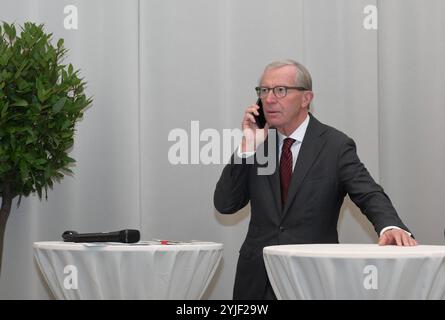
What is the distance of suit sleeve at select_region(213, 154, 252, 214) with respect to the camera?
9.58 feet

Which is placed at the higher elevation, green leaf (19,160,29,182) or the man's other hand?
green leaf (19,160,29,182)

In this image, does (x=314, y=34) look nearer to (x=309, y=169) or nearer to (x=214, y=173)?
(x=214, y=173)

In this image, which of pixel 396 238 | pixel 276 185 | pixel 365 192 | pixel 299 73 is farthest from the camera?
pixel 299 73

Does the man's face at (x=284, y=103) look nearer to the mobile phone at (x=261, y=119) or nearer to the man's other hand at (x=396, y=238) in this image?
the mobile phone at (x=261, y=119)

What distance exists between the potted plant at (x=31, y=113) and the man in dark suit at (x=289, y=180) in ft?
2.47

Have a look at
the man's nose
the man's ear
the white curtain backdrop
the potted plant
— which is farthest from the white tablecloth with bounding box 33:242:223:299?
the white curtain backdrop

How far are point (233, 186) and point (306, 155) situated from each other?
1.10ft

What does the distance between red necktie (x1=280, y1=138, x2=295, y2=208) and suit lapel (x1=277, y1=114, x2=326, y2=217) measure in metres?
0.05

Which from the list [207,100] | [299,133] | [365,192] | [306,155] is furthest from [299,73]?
[207,100]

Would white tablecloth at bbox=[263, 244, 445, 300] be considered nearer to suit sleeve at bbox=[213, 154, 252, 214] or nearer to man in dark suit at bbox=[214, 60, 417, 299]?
man in dark suit at bbox=[214, 60, 417, 299]

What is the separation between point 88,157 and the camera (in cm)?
368

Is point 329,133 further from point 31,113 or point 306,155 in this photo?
point 31,113

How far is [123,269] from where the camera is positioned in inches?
94.0
